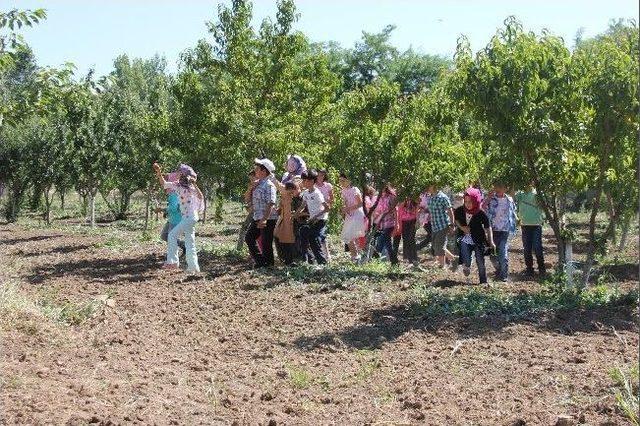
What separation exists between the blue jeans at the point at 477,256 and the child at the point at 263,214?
2.64 m

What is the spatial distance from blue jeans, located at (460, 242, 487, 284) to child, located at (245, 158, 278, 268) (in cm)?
264

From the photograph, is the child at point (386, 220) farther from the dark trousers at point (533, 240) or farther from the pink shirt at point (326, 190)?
the dark trousers at point (533, 240)

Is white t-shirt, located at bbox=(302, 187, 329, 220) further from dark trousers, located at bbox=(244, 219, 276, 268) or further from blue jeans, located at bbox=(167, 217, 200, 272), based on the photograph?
blue jeans, located at bbox=(167, 217, 200, 272)

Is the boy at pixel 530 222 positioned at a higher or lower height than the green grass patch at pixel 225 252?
higher

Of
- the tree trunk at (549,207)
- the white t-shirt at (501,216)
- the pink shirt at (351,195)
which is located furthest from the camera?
the pink shirt at (351,195)

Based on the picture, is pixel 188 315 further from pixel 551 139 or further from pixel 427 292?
pixel 551 139

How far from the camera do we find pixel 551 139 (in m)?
8.92

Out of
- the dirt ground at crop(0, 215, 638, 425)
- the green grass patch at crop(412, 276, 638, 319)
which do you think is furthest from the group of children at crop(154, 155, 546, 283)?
the green grass patch at crop(412, 276, 638, 319)

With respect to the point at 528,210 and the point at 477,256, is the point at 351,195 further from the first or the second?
the point at 528,210

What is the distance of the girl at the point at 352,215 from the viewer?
11625 mm

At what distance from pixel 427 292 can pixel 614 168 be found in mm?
2647

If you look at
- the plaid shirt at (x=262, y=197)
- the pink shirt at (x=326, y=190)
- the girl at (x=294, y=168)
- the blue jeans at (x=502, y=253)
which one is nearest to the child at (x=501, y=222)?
the blue jeans at (x=502, y=253)

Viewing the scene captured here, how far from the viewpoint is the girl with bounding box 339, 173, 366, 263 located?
1162 centimetres

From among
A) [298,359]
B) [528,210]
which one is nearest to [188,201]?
[298,359]
